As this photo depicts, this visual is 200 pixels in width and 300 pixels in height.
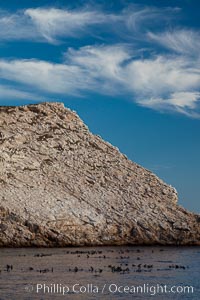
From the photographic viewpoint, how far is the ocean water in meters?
21.9

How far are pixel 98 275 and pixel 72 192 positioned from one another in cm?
2474

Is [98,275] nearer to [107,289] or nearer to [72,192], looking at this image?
[107,289]

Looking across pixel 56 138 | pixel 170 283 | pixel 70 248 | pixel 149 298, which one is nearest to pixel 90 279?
pixel 170 283

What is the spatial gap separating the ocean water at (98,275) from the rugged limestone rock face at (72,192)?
21.8 ft

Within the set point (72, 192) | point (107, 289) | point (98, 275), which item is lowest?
point (107, 289)

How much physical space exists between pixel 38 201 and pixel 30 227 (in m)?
3.34

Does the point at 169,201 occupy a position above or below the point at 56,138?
below

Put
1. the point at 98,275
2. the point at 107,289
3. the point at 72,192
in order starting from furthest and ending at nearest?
1. the point at 72,192
2. the point at 98,275
3. the point at 107,289

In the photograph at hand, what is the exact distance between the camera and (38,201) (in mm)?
48688

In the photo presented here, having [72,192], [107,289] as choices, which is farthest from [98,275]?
[72,192]

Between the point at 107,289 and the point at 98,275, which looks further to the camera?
the point at 98,275

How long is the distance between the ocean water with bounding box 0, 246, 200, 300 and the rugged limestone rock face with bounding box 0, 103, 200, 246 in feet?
21.8

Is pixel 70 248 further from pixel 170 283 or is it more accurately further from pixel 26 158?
pixel 170 283

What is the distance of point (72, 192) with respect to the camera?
5184cm
